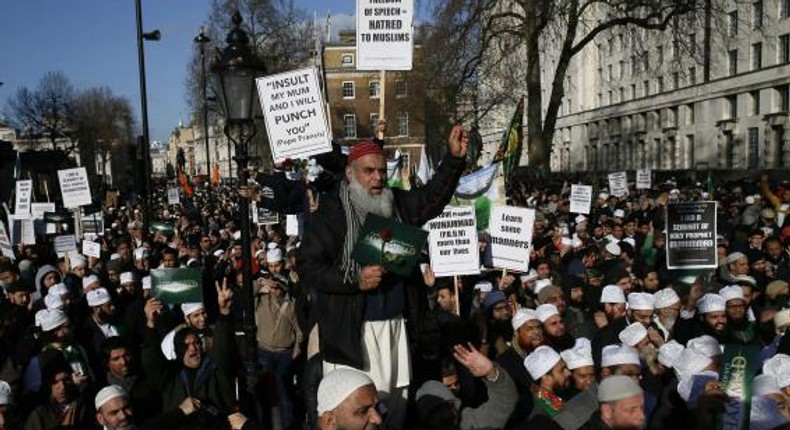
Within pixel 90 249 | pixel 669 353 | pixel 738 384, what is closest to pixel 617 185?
pixel 90 249

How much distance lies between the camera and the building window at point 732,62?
52.8 metres

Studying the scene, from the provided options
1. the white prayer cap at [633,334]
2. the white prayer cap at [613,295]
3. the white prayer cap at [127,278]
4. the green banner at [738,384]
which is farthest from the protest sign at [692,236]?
the white prayer cap at [127,278]

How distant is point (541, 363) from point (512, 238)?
3997 millimetres

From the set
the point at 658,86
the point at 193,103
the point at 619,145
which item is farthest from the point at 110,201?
the point at 619,145

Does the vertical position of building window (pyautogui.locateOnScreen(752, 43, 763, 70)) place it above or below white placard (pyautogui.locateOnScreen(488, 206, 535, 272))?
above

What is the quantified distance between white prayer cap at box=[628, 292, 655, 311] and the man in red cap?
3.68 meters

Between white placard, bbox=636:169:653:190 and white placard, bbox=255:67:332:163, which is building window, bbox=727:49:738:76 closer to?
white placard, bbox=636:169:653:190

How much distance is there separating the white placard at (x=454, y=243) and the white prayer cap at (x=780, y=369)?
347 centimetres

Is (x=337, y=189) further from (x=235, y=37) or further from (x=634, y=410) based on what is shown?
(x=235, y=37)

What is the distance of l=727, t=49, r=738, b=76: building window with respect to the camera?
52812 millimetres

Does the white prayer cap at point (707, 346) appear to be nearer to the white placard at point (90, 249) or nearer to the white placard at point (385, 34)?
the white placard at point (385, 34)

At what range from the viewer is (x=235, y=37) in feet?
22.2

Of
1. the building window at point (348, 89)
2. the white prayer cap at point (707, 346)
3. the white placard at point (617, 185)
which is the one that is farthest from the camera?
the building window at point (348, 89)

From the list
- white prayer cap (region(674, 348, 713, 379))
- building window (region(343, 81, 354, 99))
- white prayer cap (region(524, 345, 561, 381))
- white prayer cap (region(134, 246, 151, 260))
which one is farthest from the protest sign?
building window (region(343, 81, 354, 99))
